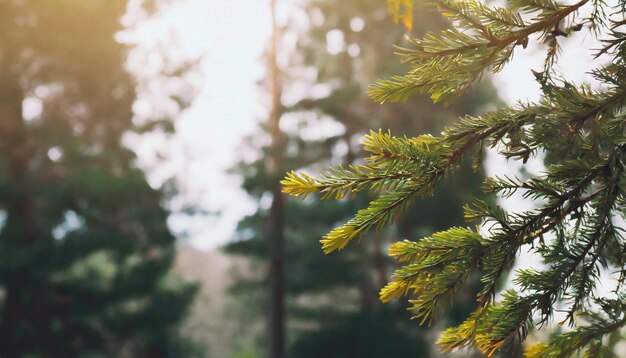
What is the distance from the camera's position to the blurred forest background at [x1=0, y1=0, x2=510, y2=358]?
44.7ft

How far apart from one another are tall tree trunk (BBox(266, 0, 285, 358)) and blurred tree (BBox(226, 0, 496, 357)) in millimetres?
175

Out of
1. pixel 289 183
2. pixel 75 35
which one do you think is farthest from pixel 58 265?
pixel 289 183

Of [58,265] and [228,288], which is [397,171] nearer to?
[58,265]

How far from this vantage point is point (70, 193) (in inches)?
522

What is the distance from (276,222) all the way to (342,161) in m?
3.60

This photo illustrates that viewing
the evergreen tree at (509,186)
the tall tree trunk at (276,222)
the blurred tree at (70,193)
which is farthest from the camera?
the tall tree trunk at (276,222)

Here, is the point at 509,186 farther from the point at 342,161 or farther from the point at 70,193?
the point at 342,161

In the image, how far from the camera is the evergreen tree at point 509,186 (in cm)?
177

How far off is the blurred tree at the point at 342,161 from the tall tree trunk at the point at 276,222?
0.18m

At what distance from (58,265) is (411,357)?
8.86 m

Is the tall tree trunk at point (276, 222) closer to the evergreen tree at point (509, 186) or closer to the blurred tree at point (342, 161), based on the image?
the blurred tree at point (342, 161)

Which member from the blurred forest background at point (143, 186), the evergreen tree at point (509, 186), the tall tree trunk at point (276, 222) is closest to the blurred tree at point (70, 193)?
the blurred forest background at point (143, 186)

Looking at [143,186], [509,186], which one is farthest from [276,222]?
[509,186]

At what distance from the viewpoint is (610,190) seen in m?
1.75
